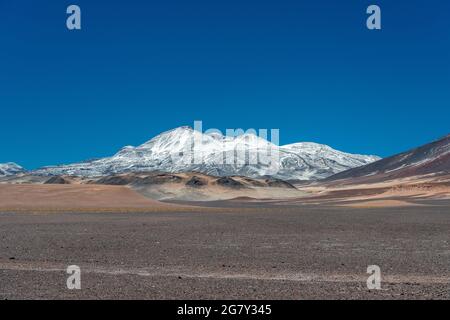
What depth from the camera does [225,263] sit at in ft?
61.0

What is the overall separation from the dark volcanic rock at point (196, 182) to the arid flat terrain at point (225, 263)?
14484cm

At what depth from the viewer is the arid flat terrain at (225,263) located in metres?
13.3

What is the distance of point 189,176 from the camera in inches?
7475

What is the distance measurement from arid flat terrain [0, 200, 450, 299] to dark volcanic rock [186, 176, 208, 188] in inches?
5703

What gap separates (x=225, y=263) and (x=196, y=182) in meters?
161

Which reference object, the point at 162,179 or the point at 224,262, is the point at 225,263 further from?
the point at 162,179

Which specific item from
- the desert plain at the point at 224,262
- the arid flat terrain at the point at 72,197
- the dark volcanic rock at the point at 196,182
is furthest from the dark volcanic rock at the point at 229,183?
the desert plain at the point at 224,262

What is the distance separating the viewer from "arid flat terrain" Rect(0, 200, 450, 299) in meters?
13.3

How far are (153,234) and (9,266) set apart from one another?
12.7 metres

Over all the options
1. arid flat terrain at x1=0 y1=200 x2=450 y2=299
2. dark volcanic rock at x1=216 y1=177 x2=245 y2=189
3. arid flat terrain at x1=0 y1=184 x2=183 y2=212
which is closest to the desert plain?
arid flat terrain at x1=0 y1=200 x2=450 y2=299

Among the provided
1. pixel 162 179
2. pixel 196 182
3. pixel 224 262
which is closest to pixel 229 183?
pixel 196 182

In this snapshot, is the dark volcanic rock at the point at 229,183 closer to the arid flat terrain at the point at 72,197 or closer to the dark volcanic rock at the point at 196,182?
the dark volcanic rock at the point at 196,182

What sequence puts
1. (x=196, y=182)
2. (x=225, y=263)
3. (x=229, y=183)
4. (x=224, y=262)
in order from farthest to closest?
(x=229, y=183)
(x=196, y=182)
(x=224, y=262)
(x=225, y=263)
